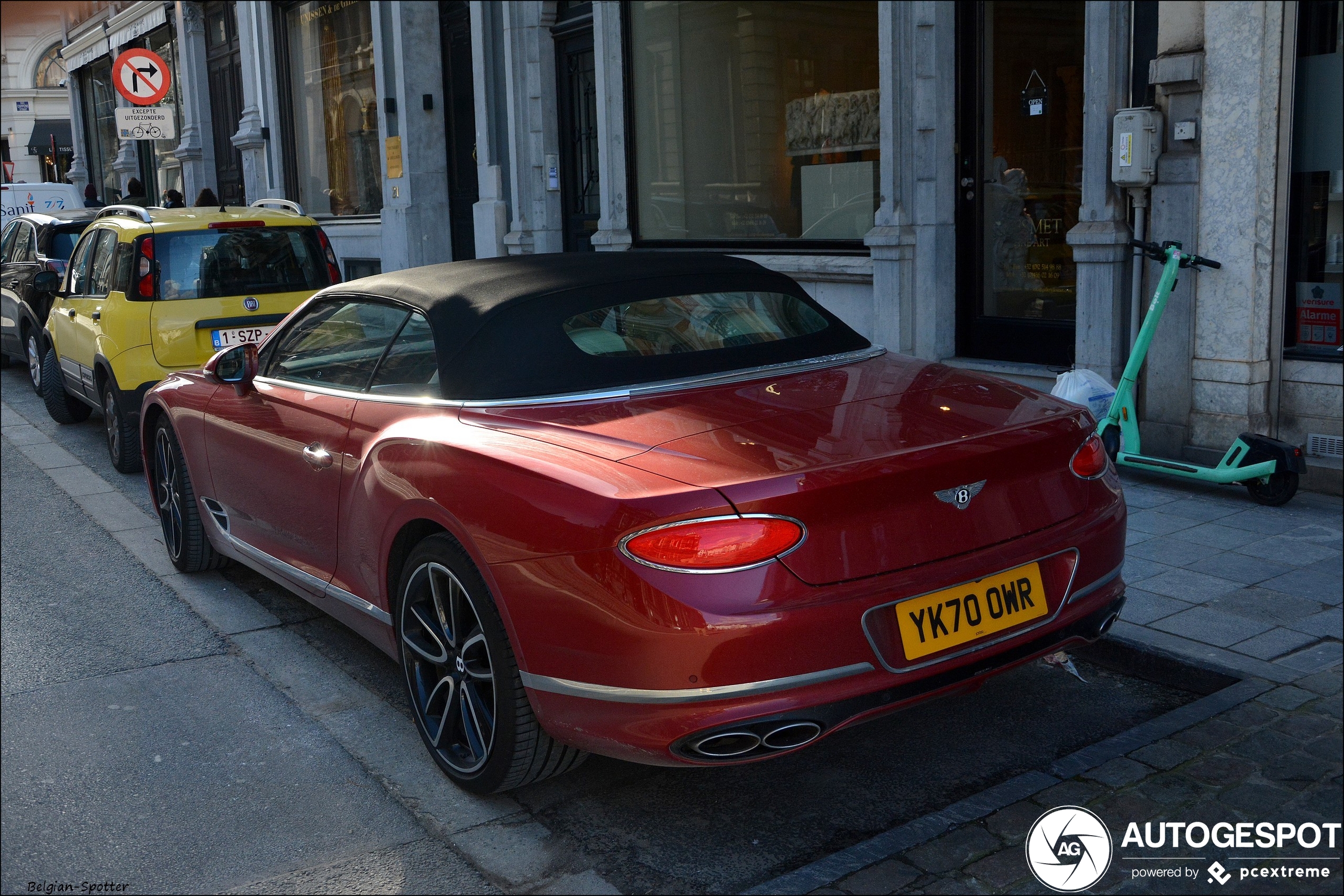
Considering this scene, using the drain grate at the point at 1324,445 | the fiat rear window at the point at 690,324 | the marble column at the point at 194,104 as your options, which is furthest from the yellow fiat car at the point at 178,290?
the marble column at the point at 194,104

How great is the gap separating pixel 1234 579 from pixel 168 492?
15.9ft

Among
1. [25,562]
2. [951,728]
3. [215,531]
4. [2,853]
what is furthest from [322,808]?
[25,562]

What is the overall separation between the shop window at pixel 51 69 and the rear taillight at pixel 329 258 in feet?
23.0

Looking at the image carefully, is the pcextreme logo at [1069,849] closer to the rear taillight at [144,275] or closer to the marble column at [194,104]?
the rear taillight at [144,275]

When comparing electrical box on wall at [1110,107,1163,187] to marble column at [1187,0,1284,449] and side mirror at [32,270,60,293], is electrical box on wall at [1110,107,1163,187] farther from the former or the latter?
side mirror at [32,270,60,293]

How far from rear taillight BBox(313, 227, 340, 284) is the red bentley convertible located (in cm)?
422

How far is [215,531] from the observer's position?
552cm

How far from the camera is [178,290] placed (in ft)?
27.0

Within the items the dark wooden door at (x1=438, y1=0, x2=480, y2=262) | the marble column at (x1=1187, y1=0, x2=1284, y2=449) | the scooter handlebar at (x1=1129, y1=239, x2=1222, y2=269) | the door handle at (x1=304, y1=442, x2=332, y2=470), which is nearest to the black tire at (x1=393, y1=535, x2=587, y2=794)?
the door handle at (x1=304, y1=442, x2=332, y2=470)

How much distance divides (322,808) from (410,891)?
568mm

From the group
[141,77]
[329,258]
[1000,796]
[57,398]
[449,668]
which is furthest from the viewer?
[141,77]

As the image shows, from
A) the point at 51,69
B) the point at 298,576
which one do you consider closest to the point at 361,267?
the point at 298,576

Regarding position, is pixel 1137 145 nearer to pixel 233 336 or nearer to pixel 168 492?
pixel 168 492

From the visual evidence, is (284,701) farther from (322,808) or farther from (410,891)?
(410,891)
